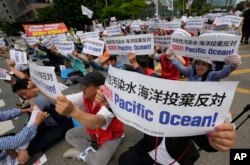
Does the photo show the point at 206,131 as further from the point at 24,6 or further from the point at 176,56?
the point at 24,6

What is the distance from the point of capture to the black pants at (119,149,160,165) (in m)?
2.21

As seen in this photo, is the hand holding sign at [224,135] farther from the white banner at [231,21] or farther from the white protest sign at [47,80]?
the white banner at [231,21]

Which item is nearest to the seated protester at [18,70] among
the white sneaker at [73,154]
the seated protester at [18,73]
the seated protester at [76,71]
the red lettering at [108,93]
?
the seated protester at [18,73]

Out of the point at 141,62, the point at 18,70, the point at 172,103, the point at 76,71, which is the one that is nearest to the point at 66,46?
the point at 76,71

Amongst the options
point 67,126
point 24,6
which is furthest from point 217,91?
point 24,6

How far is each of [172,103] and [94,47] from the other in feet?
13.4

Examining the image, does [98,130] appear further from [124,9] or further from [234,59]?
[124,9]

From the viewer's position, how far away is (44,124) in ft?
11.7

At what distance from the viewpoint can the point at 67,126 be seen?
378 centimetres

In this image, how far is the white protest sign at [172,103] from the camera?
116 centimetres

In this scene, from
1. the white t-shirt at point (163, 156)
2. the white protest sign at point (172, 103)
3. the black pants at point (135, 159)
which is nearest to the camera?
the white protest sign at point (172, 103)

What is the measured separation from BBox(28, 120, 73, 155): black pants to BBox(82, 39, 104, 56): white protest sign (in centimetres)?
188

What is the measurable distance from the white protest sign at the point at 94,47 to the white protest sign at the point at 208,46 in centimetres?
195

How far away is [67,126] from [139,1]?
33740 millimetres
